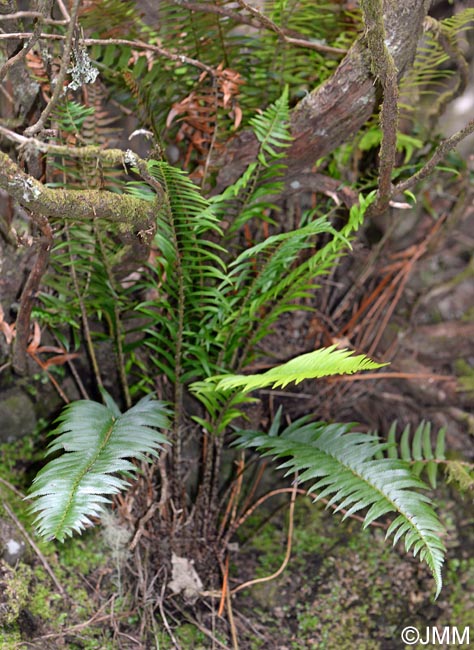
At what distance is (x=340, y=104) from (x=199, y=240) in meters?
0.53

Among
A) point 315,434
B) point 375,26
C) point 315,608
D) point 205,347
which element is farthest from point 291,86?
point 315,608

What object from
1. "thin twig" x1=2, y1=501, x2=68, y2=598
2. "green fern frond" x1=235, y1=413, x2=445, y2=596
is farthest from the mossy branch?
"thin twig" x1=2, y1=501, x2=68, y2=598

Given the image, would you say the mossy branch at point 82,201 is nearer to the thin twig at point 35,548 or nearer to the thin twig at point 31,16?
the thin twig at point 31,16

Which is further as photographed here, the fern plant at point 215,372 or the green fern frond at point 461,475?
the green fern frond at point 461,475

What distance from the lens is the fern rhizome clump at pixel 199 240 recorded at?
4.91 feet

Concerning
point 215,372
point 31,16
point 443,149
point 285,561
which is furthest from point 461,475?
point 31,16

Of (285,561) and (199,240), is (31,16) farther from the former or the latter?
(285,561)

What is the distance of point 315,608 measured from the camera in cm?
196

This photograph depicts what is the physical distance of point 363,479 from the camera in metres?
1.53

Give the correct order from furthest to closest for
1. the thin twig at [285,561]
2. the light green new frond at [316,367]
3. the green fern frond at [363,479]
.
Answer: the thin twig at [285,561] → the green fern frond at [363,479] → the light green new frond at [316,367]

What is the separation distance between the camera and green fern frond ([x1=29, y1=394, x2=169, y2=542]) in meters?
1.28

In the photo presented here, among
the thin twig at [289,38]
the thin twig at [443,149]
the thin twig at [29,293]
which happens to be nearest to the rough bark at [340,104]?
the thin twig at [289,38]

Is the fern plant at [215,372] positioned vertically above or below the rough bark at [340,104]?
below

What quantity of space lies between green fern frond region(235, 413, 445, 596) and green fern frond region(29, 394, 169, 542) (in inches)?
13.4
